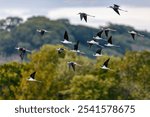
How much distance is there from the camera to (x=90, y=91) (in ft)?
358

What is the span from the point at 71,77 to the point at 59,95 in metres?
3.72

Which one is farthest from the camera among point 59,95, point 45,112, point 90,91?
point 59,95

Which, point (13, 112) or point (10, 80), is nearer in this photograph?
point (13, 112)

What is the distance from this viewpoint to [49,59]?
425 feet

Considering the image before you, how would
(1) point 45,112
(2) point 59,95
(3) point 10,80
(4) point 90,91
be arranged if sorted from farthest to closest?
(3) point 10,80, (2) point 59,95, (4) point 90,91, (1) point 45,112

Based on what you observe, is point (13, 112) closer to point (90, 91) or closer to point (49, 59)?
point (90, 91)

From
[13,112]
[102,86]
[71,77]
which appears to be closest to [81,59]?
[71,77]

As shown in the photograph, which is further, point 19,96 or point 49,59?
point 49,59

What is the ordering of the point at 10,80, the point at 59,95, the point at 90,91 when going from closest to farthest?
the point at 90,91, the point at 59,95, the point at 10,80

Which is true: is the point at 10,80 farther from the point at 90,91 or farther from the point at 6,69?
the point at 90,91

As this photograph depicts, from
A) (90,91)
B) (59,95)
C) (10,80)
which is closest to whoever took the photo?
(90,91)

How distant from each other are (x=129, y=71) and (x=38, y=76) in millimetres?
15009

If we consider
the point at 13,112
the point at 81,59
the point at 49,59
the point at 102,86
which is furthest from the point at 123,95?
the point at 13,112

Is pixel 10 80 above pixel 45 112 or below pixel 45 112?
below
